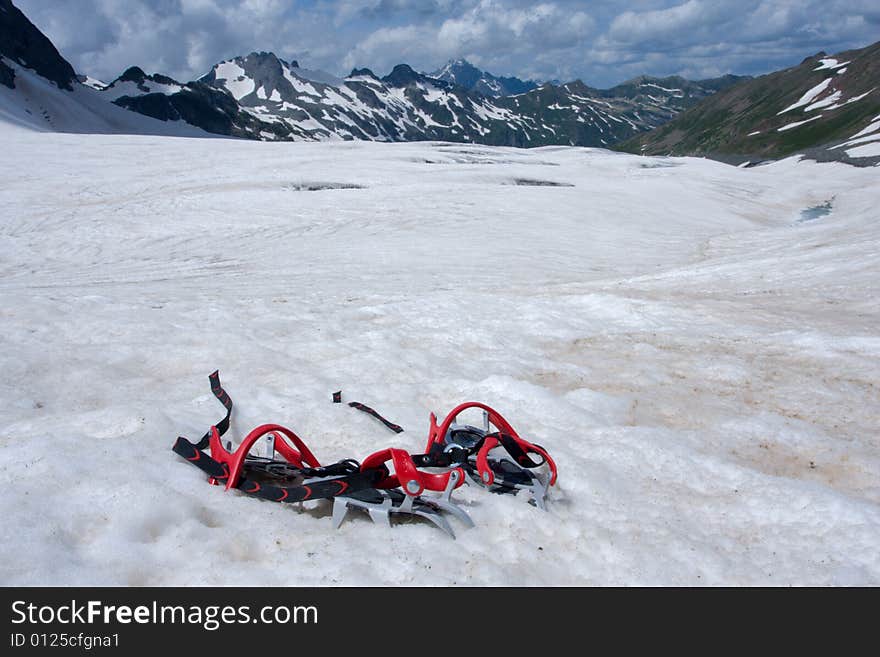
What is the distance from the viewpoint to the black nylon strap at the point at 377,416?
563 cm

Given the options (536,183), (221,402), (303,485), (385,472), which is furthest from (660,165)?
(303,485)

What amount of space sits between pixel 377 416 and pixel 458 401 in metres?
1.19

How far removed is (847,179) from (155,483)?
65414mm

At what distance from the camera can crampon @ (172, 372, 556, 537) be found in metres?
3.93

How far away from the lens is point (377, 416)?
577 cm

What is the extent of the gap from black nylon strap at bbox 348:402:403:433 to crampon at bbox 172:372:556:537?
50cm

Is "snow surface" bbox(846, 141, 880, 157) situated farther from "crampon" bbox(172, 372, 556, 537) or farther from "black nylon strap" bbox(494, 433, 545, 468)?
"crampon" bbox(172, 372, 556, 537)

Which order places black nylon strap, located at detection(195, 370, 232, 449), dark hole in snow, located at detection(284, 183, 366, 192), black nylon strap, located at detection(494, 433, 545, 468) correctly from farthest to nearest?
dark hole in snow, located at detection(284, 183, 366, 192) < black nylon strap, located at detection(195, 370, 232, 449) < black nylon strap, located at detection(494, 433, 545, 468)

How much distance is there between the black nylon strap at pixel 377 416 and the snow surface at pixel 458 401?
98mm

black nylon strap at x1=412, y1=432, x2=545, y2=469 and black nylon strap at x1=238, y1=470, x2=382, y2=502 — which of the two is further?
black nylon strap at x1=412, y1=432, x2=545, y2=469

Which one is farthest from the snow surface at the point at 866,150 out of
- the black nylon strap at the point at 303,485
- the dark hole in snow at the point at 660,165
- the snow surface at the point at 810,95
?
the snow surface at the point at 810,95

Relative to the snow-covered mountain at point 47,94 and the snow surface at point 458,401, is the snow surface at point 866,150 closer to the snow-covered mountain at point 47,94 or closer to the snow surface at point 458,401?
the snow surface at point 458,401

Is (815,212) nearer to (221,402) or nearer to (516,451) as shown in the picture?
(516,451)

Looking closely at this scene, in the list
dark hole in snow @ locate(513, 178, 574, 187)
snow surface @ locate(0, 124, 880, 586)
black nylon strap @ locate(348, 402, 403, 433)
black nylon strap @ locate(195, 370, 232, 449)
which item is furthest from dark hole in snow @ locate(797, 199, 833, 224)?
black nylon strap @ locate(195, 370, 232, 449)
